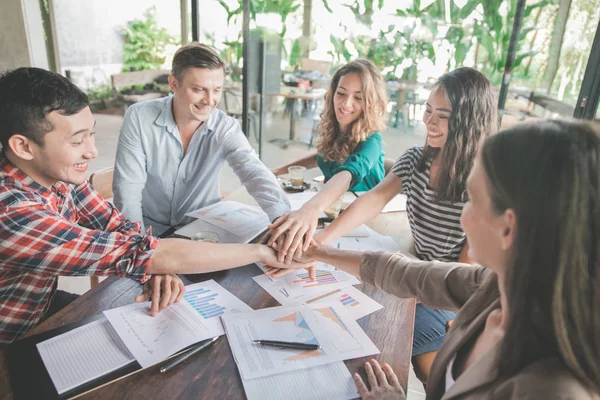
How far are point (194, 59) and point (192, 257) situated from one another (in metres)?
1.18

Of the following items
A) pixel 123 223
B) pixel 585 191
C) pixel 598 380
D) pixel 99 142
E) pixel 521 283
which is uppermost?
pixel 585 191

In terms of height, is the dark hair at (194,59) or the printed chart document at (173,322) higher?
the dark hair at (194,59)

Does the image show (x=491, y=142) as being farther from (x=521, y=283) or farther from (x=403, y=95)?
(x=403, y=95)

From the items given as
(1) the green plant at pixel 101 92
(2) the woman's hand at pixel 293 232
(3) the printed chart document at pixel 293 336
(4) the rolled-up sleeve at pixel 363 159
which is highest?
(4) the rolled-up sleeve at pixel 363 159

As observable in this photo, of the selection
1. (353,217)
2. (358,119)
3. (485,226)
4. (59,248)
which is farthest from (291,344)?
(358,119)

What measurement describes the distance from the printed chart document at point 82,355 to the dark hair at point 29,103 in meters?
0.56

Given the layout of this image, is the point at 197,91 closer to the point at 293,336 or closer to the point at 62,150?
the point at 62,150

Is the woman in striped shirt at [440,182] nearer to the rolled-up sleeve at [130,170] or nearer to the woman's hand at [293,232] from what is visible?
the woman's hand at [293,232]

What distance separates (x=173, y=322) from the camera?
101cm

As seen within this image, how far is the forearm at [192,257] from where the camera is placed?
1.19 metres

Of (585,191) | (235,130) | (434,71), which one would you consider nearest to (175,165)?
(235,130)

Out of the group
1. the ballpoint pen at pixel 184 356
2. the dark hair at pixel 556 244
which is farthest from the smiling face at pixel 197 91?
the dark hair at pixel 556 244

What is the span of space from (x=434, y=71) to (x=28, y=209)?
3.61 m

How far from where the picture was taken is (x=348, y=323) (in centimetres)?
105
